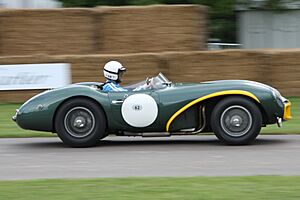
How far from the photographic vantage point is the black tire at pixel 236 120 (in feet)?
33.5

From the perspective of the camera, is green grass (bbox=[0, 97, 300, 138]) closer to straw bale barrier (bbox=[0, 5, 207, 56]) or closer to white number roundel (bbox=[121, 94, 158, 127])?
white number roundel (bbox=[121, 94, 158, 127])

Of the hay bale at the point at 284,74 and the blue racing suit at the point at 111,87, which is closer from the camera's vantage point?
the blue racing suit at the point at 111,87

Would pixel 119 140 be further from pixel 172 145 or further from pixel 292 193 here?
pixel 292 193

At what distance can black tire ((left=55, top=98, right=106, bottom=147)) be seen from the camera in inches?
412

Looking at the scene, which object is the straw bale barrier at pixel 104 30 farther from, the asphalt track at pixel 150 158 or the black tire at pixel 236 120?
the black tire at pixel 236 120

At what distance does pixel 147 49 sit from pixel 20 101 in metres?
3.50

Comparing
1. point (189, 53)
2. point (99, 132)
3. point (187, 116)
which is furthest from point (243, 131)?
point (189, 53)

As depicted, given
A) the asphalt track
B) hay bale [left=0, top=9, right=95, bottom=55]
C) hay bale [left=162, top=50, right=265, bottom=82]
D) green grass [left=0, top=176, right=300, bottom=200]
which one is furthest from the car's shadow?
hay bale [left=0, top=9, right=95, bottom=55]

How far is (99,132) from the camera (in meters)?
10.5

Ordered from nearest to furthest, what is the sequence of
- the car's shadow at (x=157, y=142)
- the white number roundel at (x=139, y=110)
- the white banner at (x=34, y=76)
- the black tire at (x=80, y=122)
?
1. the white number roundel at (x=139, y=110)
2. the black tire at (x=80, y=122)
3. the car's shadow at (x=157, y=142)
4. the white banner at (x=34, y=76)

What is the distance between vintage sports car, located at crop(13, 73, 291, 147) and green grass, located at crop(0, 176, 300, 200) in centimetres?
269

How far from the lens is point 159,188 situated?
7062mm

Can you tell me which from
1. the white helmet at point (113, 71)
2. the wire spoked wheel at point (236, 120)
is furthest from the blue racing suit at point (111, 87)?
the wire spoked wheel at point (236, 120)

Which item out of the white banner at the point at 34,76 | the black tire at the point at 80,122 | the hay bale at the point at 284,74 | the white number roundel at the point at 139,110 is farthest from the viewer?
the hay bale at the point at 284,74
